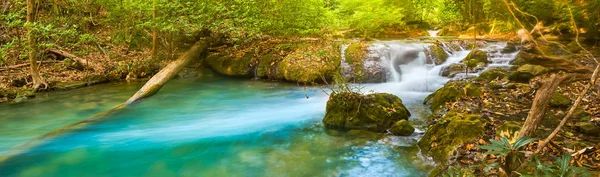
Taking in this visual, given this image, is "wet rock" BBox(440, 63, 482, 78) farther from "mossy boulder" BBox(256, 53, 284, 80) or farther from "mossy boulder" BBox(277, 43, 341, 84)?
"mossy boulder" BBox(256, 53, 284, 80)

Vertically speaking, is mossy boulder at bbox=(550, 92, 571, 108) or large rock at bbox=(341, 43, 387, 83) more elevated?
large rock at bbox=(341, 43, 387, 83)

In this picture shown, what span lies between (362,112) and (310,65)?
16.8 ft

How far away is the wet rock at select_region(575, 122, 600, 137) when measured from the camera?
484cm

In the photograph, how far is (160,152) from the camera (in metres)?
5.95

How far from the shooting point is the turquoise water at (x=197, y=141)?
17.2ft

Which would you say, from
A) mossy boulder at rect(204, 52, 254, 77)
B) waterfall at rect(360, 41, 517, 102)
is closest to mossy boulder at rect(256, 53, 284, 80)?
mossy boulder at rect(204, 52, 254, 77)

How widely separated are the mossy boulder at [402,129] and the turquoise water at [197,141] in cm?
21

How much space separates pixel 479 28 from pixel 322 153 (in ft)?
52.5

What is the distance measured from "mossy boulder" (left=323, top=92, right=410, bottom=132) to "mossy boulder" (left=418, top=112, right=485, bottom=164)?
112 cm

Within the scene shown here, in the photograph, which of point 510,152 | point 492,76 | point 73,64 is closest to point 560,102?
point 492,76

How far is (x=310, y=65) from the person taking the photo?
1186cm

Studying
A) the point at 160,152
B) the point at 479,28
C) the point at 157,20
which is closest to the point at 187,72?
the point at 157,20

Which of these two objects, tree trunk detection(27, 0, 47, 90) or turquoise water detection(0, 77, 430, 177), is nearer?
turquoise water detection(0, 77, 430, 177)

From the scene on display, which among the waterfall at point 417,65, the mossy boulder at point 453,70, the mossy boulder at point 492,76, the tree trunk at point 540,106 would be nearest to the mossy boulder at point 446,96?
the waterfall at point 417,65
